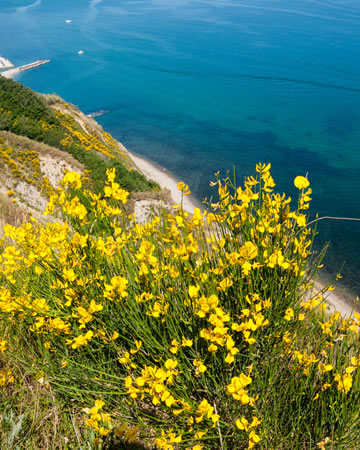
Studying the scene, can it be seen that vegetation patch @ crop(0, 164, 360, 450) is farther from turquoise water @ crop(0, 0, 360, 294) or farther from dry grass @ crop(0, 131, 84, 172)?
turquoise water @ crop(0, 0, 360, 294)

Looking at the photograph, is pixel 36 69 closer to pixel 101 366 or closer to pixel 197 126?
pixel 197 126

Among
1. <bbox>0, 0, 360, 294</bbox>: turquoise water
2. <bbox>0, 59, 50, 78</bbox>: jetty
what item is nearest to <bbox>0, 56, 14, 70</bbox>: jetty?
<bbox>0, 59, 50, 78</bbox>: jetty

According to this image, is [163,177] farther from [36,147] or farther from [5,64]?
[5,64]

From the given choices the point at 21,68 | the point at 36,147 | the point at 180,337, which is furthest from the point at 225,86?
the point at 180,337

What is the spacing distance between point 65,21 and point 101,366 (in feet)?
333

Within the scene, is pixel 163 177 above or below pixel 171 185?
above

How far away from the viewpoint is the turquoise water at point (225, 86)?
26.6m

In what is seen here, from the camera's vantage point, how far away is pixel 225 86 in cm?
4478

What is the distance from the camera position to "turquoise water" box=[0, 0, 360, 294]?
2664 cm

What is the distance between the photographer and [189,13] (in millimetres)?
87875

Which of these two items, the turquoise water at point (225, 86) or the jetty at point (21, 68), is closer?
the turquoise water at point (225, 86)

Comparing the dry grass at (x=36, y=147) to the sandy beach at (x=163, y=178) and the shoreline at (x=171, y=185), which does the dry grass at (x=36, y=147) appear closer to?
the shoreline at (x=171, y=185)

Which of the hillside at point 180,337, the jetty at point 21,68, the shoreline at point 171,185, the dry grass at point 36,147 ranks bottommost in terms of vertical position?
the shoreline at point 171,185

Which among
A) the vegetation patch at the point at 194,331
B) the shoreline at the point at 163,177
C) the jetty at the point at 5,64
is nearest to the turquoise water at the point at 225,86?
the shoreline at the point at 163,177
